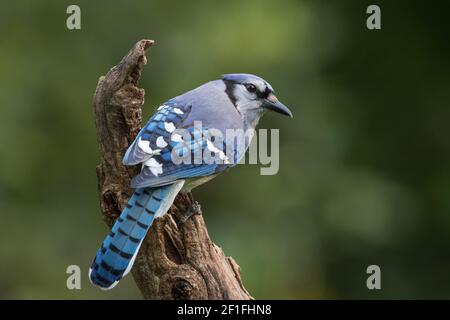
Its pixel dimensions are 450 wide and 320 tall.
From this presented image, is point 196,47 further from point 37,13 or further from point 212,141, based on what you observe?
point 212,141

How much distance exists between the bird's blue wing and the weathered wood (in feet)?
0.44

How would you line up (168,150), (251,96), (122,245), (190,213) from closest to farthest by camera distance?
(122,245)
(168,150)
(190,213)
(251,96)

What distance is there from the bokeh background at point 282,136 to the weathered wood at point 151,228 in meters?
2.08

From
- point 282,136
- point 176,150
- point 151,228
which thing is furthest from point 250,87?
point 282,136

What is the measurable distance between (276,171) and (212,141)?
226 centimetres

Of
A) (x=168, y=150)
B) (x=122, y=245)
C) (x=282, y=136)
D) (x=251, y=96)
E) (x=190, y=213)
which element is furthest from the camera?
(x=282, y=136)

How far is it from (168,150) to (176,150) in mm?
35

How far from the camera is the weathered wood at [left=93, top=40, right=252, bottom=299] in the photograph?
12.4 ft

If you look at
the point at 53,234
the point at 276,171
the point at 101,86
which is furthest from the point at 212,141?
the point at 53,234

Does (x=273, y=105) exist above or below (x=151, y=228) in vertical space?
above

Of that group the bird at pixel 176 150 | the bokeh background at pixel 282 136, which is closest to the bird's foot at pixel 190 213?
the bird at pixel 176 150

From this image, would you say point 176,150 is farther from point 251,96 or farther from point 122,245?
point 251,96

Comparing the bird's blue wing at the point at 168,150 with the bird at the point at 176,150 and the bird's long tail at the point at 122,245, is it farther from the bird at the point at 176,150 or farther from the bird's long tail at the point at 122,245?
the bird's long tail at the point at 122,245

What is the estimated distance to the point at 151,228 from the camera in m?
3.81
